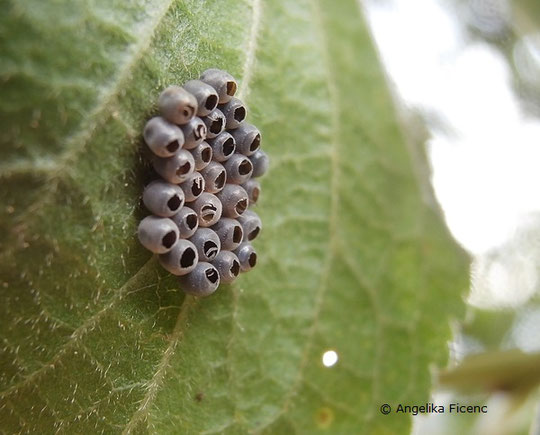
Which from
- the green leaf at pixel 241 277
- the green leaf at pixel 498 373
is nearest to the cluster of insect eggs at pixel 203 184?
the green leaf at pixel 241 277

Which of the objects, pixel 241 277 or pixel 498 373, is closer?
pixel 241 277

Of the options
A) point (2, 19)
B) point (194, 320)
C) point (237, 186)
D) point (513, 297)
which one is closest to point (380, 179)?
point (237, 186)

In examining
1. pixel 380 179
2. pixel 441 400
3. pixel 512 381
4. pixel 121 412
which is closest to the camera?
pixel 121 412

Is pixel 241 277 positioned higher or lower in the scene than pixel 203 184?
lower

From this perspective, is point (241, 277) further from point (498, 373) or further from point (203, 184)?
point (498, 373)

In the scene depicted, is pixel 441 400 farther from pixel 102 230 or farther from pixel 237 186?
pixel 102 230

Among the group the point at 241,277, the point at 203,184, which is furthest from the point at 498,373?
the point at 203,184
